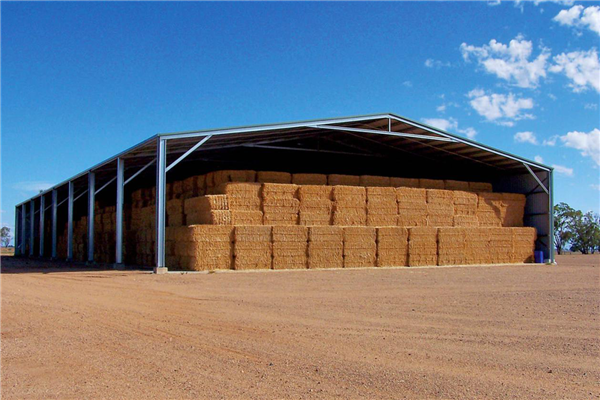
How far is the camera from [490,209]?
24781 mm

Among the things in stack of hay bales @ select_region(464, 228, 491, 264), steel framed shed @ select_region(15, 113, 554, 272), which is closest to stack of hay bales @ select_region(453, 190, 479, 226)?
stack of hay bales @ select_region(464, 228, 491, 264)

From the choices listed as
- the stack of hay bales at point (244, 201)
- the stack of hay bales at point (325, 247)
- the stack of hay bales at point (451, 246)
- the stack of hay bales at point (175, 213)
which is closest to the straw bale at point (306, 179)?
the stack of hay bales at point (244, 201)

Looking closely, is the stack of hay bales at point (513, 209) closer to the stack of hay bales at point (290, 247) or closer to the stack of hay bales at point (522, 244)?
the stack of hay bales at point (522, 244)

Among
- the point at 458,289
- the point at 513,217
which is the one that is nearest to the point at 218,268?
the point at 458,289

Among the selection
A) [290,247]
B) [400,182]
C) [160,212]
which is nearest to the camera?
[160,212]

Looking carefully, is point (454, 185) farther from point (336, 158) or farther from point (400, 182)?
point (336, 158)

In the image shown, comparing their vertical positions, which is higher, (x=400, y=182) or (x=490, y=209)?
(x=400, y=182)

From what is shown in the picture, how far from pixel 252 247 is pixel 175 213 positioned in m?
4.95

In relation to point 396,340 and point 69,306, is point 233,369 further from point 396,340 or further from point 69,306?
point 69,306

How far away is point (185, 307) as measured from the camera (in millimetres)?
9570

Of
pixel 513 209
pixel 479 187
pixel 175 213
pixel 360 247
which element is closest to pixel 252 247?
pixel 360 247

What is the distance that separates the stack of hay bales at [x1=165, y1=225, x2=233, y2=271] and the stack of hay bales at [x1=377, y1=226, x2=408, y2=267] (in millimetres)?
6084

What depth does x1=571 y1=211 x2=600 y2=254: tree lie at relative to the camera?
46.5 meters

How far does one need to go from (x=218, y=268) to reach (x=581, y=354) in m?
Result: 13.0
